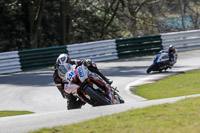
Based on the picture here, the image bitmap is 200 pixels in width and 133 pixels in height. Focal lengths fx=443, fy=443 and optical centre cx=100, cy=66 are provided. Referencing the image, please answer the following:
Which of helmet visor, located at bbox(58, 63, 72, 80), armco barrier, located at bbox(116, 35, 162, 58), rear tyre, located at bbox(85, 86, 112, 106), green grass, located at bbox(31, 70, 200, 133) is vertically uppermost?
helmet visor, located at bbox(58, 63, 72, 80)

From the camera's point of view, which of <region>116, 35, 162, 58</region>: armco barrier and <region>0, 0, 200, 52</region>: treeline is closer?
<region>116, 35, 162, 58</region>: armco barrier

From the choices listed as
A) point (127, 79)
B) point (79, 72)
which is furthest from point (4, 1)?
point (79, 72)

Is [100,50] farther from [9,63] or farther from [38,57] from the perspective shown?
[9,63]

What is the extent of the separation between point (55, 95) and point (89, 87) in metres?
4.56

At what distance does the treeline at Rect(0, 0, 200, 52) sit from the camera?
27719mm

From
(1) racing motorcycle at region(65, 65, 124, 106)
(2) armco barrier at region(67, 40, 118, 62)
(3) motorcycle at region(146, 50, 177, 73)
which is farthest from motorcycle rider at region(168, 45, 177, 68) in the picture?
(1) racing motorcycle at region(65, 65, 124, 106)

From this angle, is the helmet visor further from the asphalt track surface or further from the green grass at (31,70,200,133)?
the green grass at (31,70,200,133)

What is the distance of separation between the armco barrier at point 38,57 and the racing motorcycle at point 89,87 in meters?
12.1

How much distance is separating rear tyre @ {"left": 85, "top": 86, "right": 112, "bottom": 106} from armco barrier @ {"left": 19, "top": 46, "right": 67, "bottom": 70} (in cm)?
1223

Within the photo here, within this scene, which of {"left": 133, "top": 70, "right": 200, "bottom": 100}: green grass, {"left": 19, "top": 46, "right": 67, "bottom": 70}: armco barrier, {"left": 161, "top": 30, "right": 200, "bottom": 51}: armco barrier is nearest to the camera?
{"left": 133, "top": 70, "right": 200, "bottom": 100}: green grass

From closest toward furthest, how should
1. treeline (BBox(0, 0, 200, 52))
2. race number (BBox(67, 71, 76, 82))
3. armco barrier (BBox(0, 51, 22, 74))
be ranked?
race number (BBox(67, 71, 76, 82)) < armco barrier (BBox(0, 51, 22, 74)) < treeline (BBox(0, 0, 200, 52))

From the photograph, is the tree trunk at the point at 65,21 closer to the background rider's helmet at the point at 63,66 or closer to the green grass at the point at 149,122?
the background rider's helmet at the point at 63,66

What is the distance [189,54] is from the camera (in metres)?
20.1

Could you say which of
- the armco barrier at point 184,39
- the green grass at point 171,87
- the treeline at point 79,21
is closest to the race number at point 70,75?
the green grass at point 171,87
